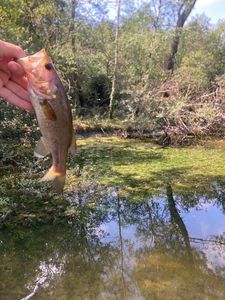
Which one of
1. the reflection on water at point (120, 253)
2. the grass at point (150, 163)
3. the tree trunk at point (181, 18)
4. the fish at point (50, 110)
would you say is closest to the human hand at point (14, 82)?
the fish at point (50, 110)

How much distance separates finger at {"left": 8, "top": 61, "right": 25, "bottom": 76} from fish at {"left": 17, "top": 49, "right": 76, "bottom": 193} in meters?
0.09

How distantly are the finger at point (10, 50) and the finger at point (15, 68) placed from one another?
60 mm

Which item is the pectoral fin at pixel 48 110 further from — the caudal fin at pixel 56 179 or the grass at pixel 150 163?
the grass at pixel 150 163

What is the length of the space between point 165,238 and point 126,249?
0.74 m

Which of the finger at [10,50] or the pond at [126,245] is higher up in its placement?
the finger at [10,50]

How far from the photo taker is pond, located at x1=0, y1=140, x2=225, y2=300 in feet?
15.6

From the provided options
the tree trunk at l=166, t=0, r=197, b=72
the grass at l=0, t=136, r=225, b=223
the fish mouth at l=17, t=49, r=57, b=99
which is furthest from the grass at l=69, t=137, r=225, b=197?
the tree trunk at l=166, t=0, r=197, b=72

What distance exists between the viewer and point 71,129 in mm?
2459

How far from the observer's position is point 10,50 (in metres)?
2.34

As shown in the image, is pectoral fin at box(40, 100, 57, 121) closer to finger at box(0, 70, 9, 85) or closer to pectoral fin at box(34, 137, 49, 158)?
pectoral fin at box(34, 137, 49, 158)

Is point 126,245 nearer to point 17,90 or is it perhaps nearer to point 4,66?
point 17,90

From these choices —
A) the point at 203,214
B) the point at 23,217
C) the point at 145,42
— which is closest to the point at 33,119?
the point at 23,217

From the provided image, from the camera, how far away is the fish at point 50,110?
7.38 feet

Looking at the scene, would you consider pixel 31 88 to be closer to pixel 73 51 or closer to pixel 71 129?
pixel 71 129
